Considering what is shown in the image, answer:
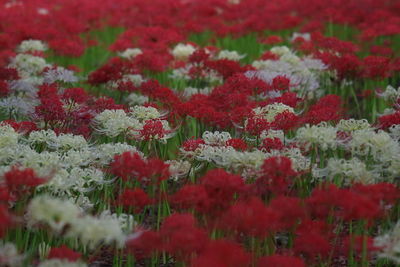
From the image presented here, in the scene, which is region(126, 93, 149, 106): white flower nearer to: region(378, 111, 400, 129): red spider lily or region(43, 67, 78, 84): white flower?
region(43, 67, 78, 84): white flower

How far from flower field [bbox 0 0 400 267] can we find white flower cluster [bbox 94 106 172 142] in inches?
0.4

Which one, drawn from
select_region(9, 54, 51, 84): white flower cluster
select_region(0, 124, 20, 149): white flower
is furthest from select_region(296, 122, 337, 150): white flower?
select_region(9, 54, 51, 84): white flower cluster

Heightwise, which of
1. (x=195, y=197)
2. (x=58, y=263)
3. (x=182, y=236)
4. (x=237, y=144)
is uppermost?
(x=237, y=144)

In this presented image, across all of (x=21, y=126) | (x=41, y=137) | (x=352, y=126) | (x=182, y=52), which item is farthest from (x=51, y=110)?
(x=182, y=52)

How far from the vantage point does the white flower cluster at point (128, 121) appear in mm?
4086

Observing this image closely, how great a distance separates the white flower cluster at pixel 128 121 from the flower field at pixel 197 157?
0.01 meters

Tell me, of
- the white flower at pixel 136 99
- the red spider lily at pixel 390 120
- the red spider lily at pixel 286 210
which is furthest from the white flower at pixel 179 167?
the white flower at pixel 136 99

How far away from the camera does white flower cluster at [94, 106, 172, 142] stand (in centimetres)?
409

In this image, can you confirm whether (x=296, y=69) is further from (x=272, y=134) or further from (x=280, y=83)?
(x=272, y=134)

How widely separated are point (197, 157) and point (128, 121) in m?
0.55

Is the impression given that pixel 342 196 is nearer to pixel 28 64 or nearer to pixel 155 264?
pixel 155 264

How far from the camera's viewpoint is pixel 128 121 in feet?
13.4

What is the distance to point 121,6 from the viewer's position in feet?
32.6

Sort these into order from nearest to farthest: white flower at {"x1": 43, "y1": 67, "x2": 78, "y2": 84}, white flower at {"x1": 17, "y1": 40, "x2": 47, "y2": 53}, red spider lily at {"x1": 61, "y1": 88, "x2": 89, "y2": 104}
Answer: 1. red spider lily at {"x1": 61, "y1": 88, "x2": 89, "y2": 104}
2. white flower at {"x1": 43, "y1": 67, "x2": 78, "y2": 84}
3. white flower at {"x1": 17, "y1": 40, "x2": 47, "y2": 53}
